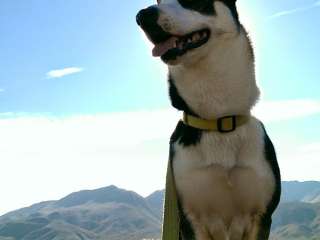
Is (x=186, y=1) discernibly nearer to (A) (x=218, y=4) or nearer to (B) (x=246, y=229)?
(A) (x=218, y=4)

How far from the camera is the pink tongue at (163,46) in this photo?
309 inches

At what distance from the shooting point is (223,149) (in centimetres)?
823

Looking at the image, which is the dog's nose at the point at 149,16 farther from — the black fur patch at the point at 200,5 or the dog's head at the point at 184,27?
the black fur patch at the point at 200,5

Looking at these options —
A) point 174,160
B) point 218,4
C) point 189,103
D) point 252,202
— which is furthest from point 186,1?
point 252,202

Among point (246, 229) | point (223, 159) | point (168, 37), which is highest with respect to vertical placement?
point (168, 37)

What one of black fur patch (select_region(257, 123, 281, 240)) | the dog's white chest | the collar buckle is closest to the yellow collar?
the collar buckle

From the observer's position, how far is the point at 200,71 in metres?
8.26

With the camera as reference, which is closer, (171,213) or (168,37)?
(168,37)

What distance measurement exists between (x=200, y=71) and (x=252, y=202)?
87.5 inches

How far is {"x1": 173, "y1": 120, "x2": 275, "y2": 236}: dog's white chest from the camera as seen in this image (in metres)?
8.22

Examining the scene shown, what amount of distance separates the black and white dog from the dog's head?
2cm

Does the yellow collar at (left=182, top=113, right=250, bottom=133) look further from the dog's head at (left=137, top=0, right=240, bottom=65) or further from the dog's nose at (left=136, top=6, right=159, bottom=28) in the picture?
the dog's nose at (left=136, top=6, right=159, bottom=28)

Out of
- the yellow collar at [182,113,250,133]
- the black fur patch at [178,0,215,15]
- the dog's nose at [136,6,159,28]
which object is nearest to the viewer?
the dog's nose at [136,6,159,28]

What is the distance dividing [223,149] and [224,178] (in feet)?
1.50
